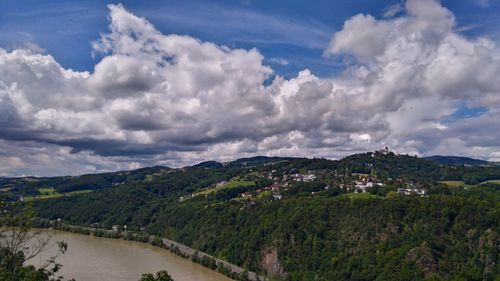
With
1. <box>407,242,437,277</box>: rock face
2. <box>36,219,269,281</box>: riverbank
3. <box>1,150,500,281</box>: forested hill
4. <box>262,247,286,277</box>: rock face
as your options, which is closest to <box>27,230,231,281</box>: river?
<box>36,219,269,281</box>: riverbank

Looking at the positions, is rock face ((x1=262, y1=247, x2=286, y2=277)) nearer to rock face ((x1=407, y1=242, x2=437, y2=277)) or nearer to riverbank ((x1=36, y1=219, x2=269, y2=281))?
riverbank ((x1=36, y1=219, x2=269, y2=281))

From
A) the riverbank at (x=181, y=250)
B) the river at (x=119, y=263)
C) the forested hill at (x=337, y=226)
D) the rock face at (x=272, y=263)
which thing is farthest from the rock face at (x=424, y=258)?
the river at (x=119, y=263)

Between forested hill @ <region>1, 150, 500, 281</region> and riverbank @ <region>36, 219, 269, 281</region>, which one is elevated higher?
forested hill @ <region>1, 150, 500, 281</region>

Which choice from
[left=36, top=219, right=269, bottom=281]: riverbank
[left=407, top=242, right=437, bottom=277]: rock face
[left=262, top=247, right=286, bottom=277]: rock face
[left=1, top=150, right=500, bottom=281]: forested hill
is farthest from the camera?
[left=262, top=247, right=286, bottom=277]: rock face

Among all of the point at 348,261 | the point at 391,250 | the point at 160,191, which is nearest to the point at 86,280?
the point at 348,261

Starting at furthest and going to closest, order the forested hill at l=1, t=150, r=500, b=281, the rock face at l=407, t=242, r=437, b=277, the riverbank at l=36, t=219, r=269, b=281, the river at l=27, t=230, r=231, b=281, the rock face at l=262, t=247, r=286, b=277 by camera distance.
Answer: the rock face at l=262, t=247, r=286, b=277, the riverbank at l=36, t=219, r=269, b=281, the river at l=27, t=230, r=231, b=281, the forested hill at l=1, t=150, r=500, b=281, the rock face at l=407, t=242, r=437, b=277

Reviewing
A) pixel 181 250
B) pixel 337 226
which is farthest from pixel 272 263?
pixel 181 250

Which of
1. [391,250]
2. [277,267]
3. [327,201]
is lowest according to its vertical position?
[277,267]

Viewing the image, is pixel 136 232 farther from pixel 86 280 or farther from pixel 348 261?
pixel 348 261
